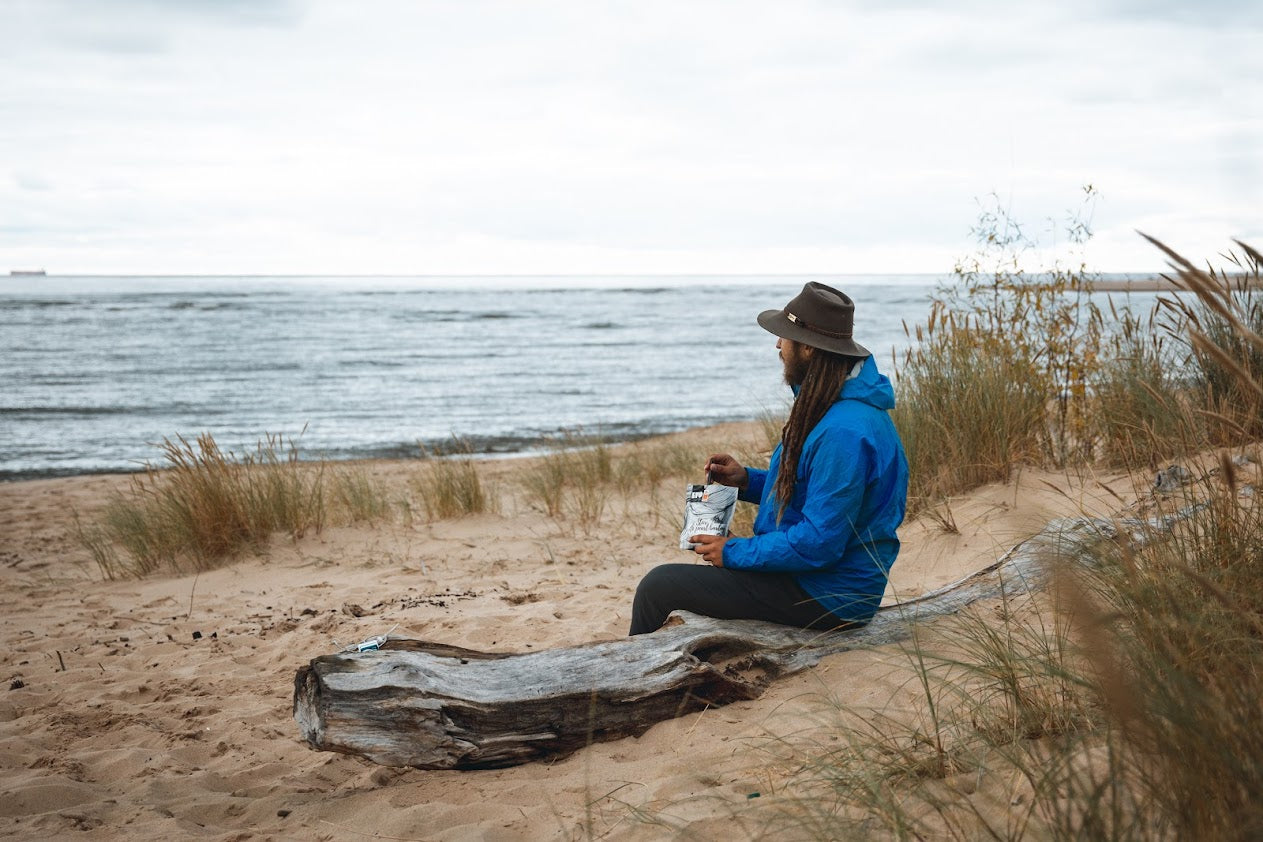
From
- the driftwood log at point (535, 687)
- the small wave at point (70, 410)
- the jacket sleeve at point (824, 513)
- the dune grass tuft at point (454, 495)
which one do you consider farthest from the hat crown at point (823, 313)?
the small wave at point (70, 410)

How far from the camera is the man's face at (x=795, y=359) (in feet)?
12.4

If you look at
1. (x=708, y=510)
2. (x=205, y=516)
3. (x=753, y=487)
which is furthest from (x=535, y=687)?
(x=205, y=516)

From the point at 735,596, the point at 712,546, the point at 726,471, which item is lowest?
the point at 735,596

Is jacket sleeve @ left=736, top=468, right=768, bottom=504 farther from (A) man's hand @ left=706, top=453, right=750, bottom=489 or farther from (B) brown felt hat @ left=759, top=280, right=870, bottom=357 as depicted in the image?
(B) brown felt hat @ left=759, top=280, right=870, bottom=357

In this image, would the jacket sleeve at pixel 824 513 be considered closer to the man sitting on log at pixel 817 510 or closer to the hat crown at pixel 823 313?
the man sitting on log at pixel 817 510

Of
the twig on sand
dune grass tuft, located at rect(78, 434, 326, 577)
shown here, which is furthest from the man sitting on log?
dune grass tuft, located at rect(78, 434, 326, 577)

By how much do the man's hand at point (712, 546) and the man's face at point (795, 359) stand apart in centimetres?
72

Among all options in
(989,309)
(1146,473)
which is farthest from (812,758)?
(989,309)

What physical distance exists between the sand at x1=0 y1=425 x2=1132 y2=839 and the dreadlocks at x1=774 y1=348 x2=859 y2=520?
0.65 m

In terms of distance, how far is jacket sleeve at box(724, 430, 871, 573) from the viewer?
11.4 ft

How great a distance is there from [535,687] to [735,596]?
91 cm

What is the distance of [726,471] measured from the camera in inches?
165

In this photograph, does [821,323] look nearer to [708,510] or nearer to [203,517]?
[708,510]

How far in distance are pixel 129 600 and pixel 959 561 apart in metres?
5.49
